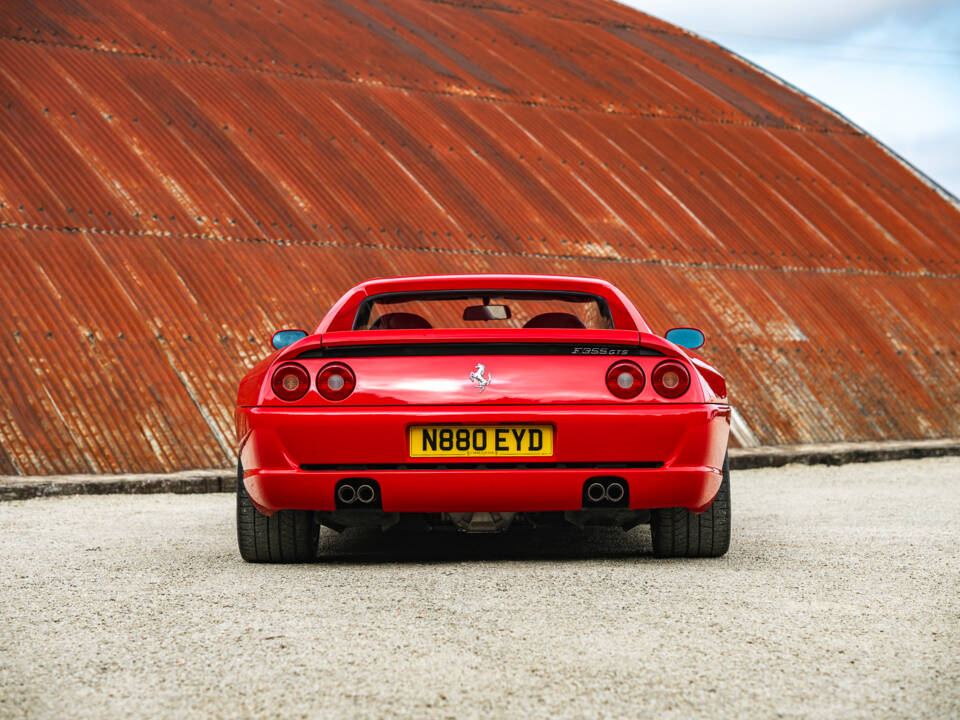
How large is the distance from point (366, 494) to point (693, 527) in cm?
139

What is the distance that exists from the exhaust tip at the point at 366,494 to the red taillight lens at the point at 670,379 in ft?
3.75

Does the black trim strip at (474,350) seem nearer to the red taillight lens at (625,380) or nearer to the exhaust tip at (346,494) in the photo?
the red taillight lens at (625,380)

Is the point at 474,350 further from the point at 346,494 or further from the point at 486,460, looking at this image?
the point at 346,494

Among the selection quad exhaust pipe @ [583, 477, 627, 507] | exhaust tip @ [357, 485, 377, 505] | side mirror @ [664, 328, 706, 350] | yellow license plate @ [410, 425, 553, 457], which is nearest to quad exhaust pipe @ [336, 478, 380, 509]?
exhaust tip @ [357, 485, 377, 505]

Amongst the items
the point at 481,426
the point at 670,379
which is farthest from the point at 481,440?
the point at 670,379

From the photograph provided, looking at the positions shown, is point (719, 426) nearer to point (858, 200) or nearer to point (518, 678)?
point (518, 678)

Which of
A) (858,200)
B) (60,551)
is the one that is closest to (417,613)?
(60,551)

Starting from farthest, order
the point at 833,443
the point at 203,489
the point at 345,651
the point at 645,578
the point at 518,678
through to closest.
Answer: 1. the point at 833,443
2. the point at 203,489
3. the point at 645,578
4. the point at 345,651
5. the point at 518,678

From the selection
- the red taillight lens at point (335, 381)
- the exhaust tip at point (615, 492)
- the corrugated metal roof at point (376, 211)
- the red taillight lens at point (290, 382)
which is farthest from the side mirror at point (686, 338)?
the corrugated metal roof at point (376, 211)

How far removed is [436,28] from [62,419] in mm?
10164

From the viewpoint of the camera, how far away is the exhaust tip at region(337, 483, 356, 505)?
409 cm

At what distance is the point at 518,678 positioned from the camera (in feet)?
8.90

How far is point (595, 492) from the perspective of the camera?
161 inches

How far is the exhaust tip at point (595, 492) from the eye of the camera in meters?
4.09
